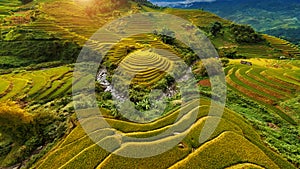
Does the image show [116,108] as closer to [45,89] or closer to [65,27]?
[45,89]

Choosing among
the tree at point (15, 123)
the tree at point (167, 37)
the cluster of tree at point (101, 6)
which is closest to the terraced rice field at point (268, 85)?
the tree at point (167, 37)

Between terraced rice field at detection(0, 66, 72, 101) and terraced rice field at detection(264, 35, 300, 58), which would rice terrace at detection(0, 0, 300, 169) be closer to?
terraced rice field at detection(0, 66, 72, 101)

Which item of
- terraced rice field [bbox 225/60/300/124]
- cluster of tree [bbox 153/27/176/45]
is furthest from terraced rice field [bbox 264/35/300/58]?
terraced rice field [bbox 225/60/300/124]

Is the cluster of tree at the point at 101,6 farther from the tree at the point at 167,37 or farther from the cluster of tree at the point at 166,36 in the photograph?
the tree at the point at 167,37

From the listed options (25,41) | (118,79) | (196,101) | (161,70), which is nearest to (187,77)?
(161,70)

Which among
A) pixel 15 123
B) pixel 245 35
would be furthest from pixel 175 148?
pixel 245 35
